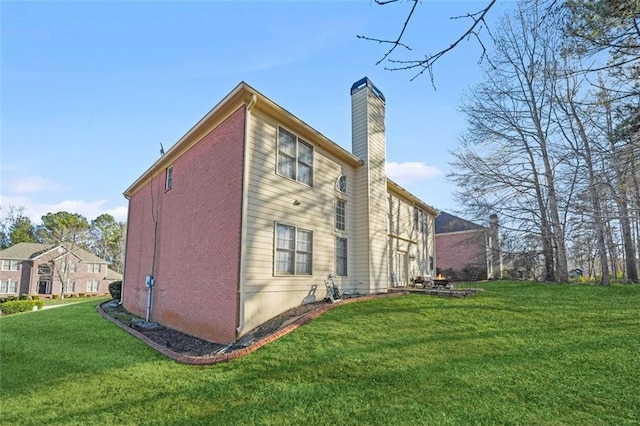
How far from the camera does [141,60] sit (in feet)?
26.4

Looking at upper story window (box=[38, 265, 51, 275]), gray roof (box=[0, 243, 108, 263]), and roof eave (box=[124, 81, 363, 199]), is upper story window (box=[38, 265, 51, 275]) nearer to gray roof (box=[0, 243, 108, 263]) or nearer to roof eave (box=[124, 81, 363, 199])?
gray roof (box=[0, 243, 108, 263])

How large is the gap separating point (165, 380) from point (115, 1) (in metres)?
6.52

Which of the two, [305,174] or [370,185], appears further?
[370,185]

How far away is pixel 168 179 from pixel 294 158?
5.37 metres

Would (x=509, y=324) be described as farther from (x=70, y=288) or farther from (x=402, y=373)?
(x=70, y=288)

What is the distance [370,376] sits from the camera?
5.05m

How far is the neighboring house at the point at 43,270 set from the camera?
33.8 metres

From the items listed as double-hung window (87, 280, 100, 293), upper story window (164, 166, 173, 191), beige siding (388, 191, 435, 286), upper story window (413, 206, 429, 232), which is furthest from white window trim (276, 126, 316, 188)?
double-hung window (87, 280, 100, 293)

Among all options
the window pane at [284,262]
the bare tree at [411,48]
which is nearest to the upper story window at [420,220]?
the window pane at [284,262]

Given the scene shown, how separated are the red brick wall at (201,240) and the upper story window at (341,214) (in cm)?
407

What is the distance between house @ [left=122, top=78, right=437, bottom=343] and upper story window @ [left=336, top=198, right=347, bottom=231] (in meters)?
0.04

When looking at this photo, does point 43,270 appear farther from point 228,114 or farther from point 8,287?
point 228,114

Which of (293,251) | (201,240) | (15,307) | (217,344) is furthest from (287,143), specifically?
(15,307)

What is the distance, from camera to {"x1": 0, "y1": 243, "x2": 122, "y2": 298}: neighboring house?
33.8m
